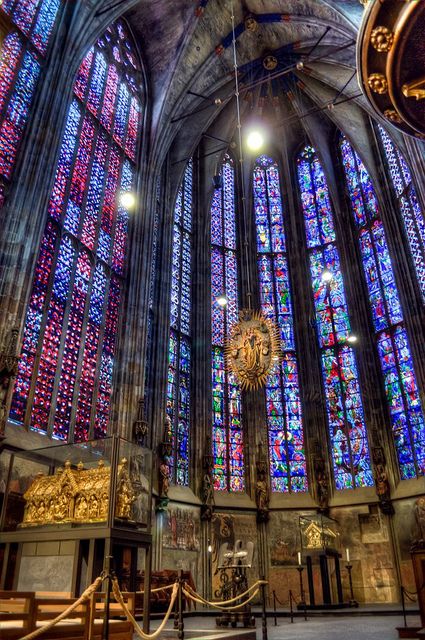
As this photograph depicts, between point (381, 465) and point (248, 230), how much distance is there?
486 inches

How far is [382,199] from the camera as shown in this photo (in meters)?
21.6

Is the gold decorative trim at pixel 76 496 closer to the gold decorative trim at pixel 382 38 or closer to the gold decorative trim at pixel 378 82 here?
the gold decorative trim at pixel 378 82

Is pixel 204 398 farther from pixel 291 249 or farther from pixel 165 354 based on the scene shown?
pixel 291 249

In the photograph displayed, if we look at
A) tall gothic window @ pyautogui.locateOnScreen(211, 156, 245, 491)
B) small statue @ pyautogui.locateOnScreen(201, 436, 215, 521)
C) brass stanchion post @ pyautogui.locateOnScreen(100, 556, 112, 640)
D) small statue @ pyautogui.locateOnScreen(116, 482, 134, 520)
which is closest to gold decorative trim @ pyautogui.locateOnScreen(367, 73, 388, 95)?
brass stanchion post @ pyautogui.locateOnScreen(100, 556, 112, 640)

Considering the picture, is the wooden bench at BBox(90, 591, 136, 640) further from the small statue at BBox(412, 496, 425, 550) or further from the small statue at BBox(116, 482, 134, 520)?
the small statue at BBox(412, 496, 425, 550)

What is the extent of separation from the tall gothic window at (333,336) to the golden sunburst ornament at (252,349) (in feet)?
30.2

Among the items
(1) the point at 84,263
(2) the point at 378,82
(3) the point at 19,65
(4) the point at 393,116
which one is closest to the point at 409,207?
(1) the point at 84,263

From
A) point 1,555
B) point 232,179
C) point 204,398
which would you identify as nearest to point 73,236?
point 204,398

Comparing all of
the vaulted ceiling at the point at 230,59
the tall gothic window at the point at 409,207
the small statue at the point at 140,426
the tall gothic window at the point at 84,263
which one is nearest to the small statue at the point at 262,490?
the small statue at the point at 140,426

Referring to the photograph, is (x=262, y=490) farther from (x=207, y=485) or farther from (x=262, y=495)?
(x=207, y=485)

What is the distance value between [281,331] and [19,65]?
14.4m

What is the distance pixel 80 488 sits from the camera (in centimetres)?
689

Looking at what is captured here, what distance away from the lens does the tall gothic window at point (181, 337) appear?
764 inches

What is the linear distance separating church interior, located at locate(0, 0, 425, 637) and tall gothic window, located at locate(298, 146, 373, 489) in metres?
→ 0.09
